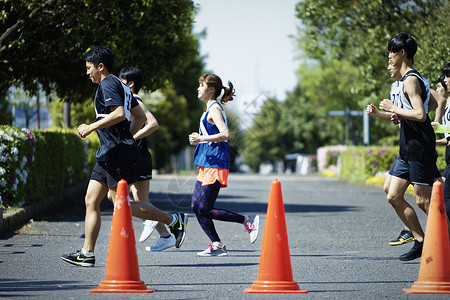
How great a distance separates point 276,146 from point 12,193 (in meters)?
96.0

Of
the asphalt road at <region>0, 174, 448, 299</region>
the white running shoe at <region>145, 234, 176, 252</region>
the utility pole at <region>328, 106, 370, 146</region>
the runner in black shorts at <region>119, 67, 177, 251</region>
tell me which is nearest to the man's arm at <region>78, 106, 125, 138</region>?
the asphalt road at <region>0, 174, 448, 299</region>

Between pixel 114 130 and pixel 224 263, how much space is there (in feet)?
5.47

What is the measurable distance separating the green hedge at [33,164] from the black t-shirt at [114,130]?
4026 mm

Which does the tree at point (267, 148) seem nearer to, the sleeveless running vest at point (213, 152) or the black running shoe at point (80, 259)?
the sleeveless running vest at point (213, 152)

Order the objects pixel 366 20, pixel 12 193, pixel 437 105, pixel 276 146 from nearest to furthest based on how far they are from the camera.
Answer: pixel 437 105 → pixel 12 193 → pixel 366 20 → pixel 276 146

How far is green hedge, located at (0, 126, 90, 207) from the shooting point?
11109mm

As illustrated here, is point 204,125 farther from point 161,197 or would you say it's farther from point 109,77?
point 161,197

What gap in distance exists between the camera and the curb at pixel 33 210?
413 inches

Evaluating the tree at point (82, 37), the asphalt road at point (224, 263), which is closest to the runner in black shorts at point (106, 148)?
the asphalt road at point (224, 263)

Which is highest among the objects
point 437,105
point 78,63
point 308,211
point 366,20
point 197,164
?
point 366,20

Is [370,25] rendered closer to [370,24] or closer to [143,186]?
[370,24]

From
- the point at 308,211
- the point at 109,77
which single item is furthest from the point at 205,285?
the point at 308,211

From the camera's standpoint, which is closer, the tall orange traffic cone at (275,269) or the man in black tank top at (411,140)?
the tall orange traffic cone at (275,269)

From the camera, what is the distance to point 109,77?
7.34 metres
